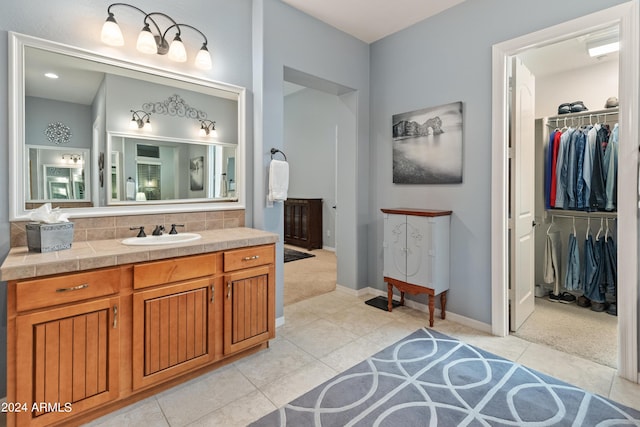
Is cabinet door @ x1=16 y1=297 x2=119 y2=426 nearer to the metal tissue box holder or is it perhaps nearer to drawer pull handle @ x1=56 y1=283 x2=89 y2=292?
drawer pull handle @ x1=56 y1=283 x2=89 y2=292

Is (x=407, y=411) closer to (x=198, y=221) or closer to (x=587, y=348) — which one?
(x=587, y=348)

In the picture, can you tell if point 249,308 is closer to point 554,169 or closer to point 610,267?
point 554,169

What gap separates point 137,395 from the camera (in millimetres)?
1820

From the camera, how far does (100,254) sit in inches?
64.3

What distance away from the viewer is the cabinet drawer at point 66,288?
1.42m

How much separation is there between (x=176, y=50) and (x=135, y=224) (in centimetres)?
126

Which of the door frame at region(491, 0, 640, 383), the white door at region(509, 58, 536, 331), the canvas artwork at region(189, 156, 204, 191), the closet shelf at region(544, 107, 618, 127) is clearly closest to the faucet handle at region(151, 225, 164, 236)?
the canvas artwork at region(189, 156, 204, 191)

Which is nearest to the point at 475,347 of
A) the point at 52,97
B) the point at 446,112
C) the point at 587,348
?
the point at 587,348

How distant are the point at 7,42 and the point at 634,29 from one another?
145 inches

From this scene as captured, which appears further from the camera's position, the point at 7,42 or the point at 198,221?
the point at 198,221

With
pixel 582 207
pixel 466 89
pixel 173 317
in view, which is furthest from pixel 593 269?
pixel 173 317

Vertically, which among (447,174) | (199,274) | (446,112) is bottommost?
(199,274)

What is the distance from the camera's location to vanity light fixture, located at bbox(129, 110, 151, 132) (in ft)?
7.38

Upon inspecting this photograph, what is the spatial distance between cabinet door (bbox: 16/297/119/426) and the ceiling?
2843 millimetres
